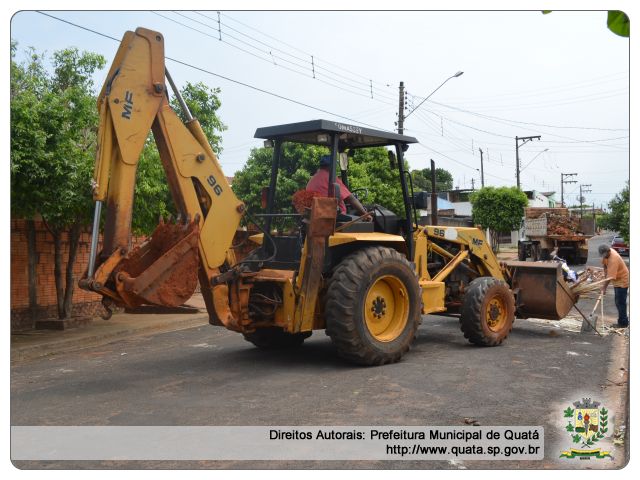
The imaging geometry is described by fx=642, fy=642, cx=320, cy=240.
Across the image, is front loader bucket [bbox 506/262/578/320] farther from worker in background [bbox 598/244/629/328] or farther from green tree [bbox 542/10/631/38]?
green tree [bbox 542/10/631/38]

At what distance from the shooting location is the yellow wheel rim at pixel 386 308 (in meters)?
6.98

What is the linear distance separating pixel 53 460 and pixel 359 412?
7.52 ft

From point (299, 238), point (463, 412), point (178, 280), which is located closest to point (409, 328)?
point (299, 238)

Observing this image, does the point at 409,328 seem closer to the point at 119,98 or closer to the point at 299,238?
the point at 299,238

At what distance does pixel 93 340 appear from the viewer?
31.2ft

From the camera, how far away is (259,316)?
6.93 metres

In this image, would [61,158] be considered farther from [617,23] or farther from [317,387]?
[617,23]

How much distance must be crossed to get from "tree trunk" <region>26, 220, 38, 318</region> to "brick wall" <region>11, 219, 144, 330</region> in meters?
0.05

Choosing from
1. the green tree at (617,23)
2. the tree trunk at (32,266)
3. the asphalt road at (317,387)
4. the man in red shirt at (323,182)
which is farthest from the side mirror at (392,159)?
the tree trunk at (32,266)

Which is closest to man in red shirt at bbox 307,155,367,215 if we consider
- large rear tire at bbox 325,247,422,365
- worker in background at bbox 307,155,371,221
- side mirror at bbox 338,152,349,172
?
worker in background at bbox 307,155,371,221

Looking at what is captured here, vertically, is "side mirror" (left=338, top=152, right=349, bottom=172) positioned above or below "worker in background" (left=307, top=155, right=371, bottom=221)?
above

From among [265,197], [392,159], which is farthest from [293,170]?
[392,159]

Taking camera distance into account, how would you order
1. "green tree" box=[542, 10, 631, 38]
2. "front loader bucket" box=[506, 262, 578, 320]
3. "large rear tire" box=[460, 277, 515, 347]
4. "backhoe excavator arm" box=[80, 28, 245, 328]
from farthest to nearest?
"front loader bucket" box=[506, 262, 578, 320], "large rear tire" box=[460, 277, 515, 347], "backhoe excavator arm" box=[80, 28, 245, 328], "green tree" box=[542, 10, 631, 38]

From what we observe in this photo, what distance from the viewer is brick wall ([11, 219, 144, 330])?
1018 centimetres
